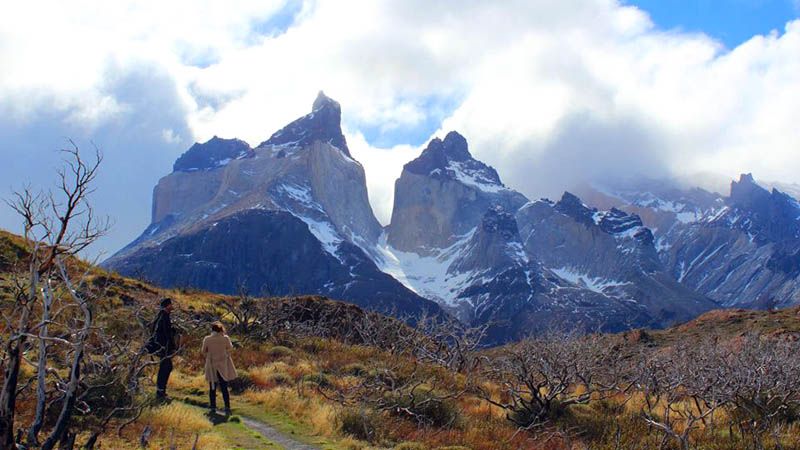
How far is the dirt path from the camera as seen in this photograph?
38.1ft

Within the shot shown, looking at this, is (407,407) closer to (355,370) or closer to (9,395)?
(355,370)

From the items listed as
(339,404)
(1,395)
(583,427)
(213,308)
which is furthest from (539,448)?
(213,308)

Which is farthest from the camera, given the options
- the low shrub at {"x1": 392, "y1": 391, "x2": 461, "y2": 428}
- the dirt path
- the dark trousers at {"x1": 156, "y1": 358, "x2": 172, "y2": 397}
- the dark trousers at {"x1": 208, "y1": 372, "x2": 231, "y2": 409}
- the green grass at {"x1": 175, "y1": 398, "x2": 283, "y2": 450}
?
the dark trousers at {"x1": 156, "y1": 358, "x2": 172, "y2": 397}

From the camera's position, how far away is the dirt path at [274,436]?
38.1 ft

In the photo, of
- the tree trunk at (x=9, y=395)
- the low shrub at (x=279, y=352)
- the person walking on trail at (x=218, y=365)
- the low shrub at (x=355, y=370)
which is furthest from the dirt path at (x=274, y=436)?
the low shrub at (x=279, y=352)

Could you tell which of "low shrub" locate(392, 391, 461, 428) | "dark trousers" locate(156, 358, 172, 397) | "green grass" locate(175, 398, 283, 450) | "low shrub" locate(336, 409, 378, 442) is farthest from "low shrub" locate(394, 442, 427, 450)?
"dark trousers" locate(156, 358, 172, 397)

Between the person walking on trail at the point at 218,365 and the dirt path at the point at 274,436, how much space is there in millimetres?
824

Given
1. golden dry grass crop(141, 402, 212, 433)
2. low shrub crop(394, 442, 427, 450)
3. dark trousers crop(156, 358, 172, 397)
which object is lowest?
low shrub crop(394, 442, 427, 450)

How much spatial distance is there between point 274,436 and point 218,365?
2893mm

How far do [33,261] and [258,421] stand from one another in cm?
713

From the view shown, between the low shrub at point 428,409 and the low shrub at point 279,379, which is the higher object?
the low shrub at point 279,379

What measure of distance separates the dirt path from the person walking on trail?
32.4 inches

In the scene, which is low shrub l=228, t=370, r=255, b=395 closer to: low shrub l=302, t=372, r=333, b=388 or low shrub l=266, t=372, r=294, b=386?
low shrub l=266, t=372, r=294, b=386

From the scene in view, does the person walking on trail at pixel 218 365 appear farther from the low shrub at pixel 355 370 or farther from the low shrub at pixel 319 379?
the low shrub at pixel 355 370
